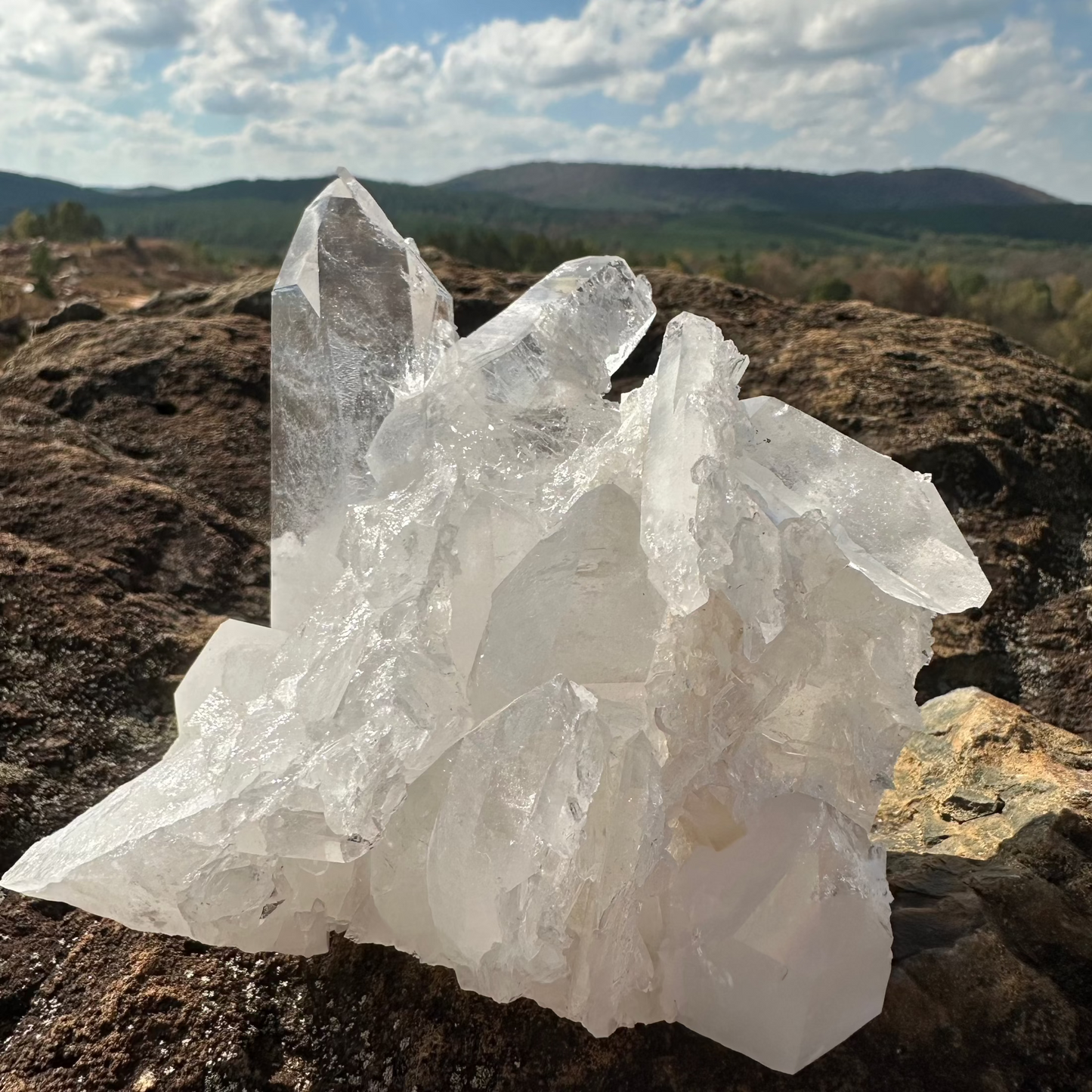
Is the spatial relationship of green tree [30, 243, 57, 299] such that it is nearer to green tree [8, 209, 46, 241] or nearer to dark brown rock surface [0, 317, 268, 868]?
green tree [8, 209, 46, 241]

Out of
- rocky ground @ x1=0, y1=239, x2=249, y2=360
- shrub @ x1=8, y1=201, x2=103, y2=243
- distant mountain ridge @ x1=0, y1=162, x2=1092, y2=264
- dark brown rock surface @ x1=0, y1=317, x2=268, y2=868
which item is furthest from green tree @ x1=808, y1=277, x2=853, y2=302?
shrub @ x1=8, y1=201, x2=103, y2=243

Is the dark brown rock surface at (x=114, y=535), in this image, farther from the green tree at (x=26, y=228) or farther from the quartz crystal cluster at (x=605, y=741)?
the green tree at (x=26, y=228)

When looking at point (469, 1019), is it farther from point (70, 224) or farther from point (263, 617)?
point (70, 224)

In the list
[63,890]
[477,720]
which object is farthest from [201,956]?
[477,720]

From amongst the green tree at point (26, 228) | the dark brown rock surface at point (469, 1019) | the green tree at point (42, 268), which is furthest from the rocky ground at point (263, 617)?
the green tree at point (26, 228)

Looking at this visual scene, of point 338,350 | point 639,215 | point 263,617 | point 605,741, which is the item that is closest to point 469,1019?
point 605,741

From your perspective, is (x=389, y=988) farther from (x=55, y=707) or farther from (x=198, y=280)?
(x=198, y=280)
